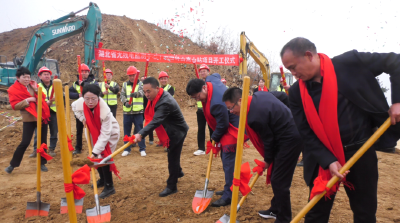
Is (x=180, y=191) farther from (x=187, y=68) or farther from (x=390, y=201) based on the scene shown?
(x=187, y=68)

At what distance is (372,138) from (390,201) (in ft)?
8.70

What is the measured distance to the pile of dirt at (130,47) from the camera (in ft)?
51.7

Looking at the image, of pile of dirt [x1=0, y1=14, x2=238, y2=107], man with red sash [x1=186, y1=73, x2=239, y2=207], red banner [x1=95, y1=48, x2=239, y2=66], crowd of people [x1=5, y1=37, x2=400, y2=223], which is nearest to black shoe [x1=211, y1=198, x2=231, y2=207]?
man with red sash [x1=186, y1=73, x2=239, y2=207]

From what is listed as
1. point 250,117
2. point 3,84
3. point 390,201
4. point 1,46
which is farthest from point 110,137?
point 1,46

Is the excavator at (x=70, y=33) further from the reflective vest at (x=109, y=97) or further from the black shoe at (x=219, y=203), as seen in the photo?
the black shoe at (x=219, y=203)

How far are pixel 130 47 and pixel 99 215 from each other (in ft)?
53.9

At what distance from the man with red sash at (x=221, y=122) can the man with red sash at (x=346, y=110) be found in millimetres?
1435

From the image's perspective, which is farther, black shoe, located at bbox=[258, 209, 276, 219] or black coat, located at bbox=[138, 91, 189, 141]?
black coat, located at bbox=[138, 91, 189, 141]

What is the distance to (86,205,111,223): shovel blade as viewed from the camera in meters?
2.92

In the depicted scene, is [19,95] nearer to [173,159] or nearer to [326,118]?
[173,159]

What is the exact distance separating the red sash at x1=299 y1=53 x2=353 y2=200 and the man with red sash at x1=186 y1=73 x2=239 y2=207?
1447mm

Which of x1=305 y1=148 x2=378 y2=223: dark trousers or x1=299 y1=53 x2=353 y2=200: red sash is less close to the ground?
x1=299 y1=53 x2=353 y2=200: red sash

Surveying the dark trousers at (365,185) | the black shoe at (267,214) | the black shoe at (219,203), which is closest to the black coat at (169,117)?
the black shoe at (219,203)

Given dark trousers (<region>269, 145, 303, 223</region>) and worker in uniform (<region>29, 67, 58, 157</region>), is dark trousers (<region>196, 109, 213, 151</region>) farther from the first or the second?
dark trousers (<region>269, 145, 303, 223</region>)
